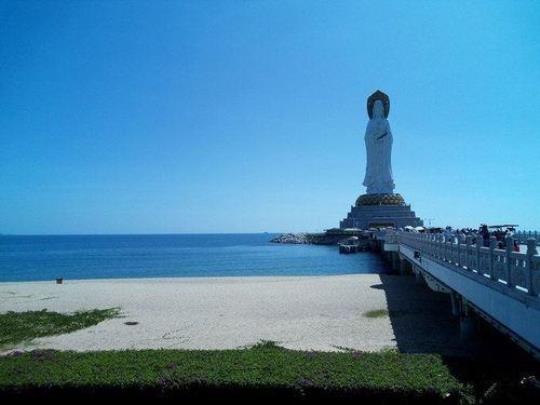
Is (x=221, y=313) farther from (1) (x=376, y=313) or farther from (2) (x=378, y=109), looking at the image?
(2) (x=378, y=109)

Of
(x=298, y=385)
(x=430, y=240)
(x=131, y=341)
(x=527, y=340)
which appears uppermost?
(x=430, y=240)

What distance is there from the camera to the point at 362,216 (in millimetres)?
77250

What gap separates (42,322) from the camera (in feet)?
59.4

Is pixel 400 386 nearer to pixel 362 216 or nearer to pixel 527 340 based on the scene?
pixel 527 340

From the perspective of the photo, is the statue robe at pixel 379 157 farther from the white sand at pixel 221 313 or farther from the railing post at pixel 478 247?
the railing post at pixel 478 247

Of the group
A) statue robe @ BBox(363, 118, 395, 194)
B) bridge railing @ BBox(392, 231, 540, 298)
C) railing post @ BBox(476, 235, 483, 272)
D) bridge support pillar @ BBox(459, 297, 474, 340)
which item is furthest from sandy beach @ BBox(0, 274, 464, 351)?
statue robe @ BBox(363, 118, 395, 194)

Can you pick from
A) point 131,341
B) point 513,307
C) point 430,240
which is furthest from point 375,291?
point 513,307

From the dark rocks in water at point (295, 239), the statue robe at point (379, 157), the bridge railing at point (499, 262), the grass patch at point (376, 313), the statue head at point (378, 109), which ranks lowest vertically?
the grass patch at point (376, 313)

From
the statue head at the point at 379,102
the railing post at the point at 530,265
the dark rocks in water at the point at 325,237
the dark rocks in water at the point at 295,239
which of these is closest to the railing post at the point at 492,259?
the railing post at the point at 530,265

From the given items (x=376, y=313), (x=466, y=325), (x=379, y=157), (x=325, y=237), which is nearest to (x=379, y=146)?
(x=379, y=157)

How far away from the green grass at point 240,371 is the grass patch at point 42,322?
7631mm

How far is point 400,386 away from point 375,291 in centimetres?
→ 1796

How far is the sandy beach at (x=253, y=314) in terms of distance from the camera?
564 inches

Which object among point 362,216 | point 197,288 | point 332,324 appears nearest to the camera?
point 332,324
